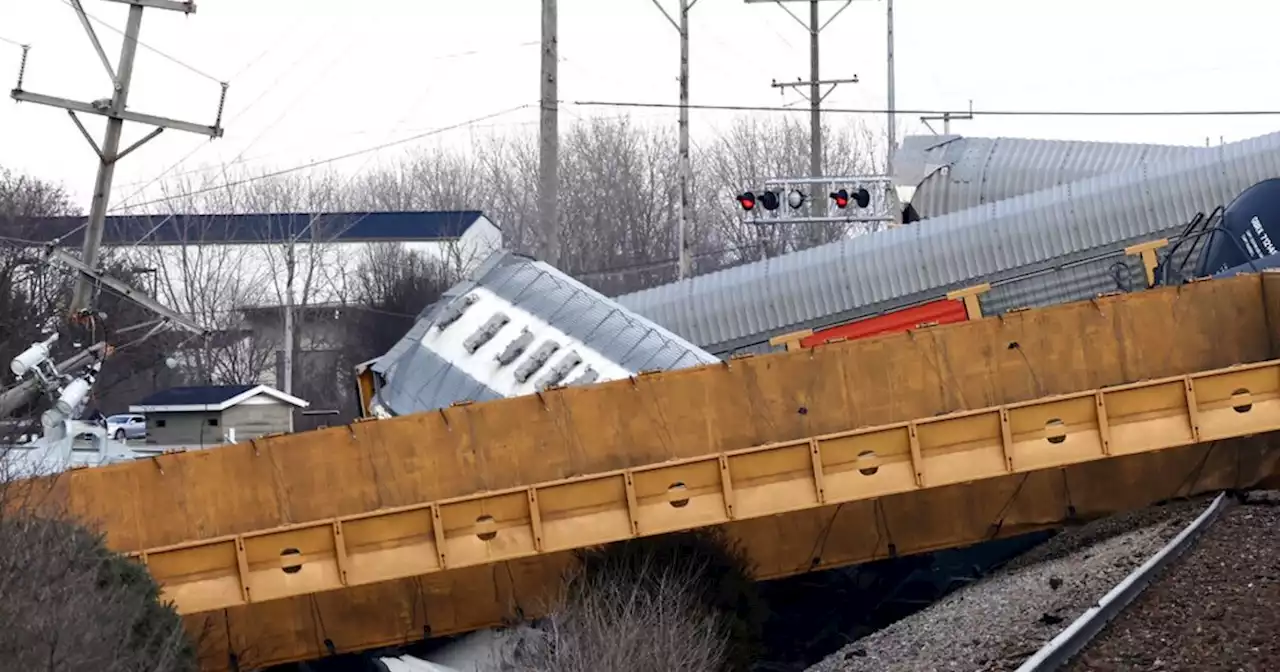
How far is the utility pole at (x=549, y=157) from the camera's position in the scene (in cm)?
2303

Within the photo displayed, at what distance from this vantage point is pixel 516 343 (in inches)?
897

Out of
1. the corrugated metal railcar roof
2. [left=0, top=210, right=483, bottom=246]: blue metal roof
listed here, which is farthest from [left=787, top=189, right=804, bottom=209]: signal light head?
[left=0, top=210, right=483, bottom=246]: blue metal roof

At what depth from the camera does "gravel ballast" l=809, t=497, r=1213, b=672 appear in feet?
34.7

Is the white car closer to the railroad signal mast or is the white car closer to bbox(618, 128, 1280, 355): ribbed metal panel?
the railroad signal mast

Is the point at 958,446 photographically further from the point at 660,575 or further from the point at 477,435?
the point at 477,435

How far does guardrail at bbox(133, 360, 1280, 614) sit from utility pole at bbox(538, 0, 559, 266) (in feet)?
30.0

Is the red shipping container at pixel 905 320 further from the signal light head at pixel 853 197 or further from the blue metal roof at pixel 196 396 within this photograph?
the blue metal roof at pixel 196 396

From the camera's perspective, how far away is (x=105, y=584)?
35.6 feet

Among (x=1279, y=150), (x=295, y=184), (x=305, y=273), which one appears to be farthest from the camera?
(x=295, y=184)

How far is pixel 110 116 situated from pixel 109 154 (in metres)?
0.55

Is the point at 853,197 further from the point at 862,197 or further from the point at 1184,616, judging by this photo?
the point at 1184,616

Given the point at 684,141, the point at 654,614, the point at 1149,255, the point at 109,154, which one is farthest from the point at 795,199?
the point at 654,614

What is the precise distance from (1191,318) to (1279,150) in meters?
10.7

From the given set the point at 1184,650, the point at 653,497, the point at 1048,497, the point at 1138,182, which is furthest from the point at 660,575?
the point at 1138,182
